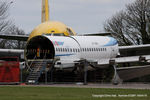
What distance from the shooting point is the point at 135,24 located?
7388cm

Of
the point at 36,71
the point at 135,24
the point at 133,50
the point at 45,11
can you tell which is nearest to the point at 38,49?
the point at 36,71

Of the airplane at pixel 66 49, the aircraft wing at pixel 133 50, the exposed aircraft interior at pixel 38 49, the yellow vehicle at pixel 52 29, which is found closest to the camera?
the airplane at pixel 66 49

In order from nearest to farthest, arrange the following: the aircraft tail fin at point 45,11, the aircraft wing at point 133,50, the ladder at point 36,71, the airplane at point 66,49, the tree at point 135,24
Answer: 1. the ladder at point 36,71
2. the airplane at point 66,49
3. the aircraft wing at point 133,50
4. the aircraft tail fin at point 45,11
5. the tree at point 135,24

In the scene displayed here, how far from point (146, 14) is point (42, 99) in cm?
5644

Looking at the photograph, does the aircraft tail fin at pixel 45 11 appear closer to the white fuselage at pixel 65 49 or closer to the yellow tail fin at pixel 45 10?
the yellow tail fin at pixel 45 10

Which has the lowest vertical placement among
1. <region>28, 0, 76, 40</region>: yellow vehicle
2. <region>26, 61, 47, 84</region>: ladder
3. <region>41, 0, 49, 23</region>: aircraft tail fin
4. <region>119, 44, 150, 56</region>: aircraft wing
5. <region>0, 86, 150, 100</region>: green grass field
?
<region>0, 86, 150, 100</region>: green grass field

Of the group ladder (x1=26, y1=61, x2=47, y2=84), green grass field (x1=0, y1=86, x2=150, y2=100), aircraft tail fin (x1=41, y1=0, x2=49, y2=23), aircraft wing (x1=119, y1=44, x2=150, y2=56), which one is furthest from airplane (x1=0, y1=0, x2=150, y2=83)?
green grass field (x1=0, y1=86, x2=150, y2=100)

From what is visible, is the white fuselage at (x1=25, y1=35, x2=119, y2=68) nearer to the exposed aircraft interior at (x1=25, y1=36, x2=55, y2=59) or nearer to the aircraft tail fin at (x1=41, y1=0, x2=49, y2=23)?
the exposed aircraft interior at (x1=25, y1=36, x2=55, y2=59)

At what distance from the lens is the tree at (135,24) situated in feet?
238

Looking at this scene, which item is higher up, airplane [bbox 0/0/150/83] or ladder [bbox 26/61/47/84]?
airplane [bbox 0/0/150/83]

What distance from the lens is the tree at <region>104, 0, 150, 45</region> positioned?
7262cm

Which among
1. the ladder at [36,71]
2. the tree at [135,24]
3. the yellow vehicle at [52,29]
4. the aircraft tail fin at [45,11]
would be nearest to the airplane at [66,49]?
the yellow vehicle at [52,29]

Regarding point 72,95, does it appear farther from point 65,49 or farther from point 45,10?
point 45,10

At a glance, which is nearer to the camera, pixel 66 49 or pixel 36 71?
pixel 36 71
